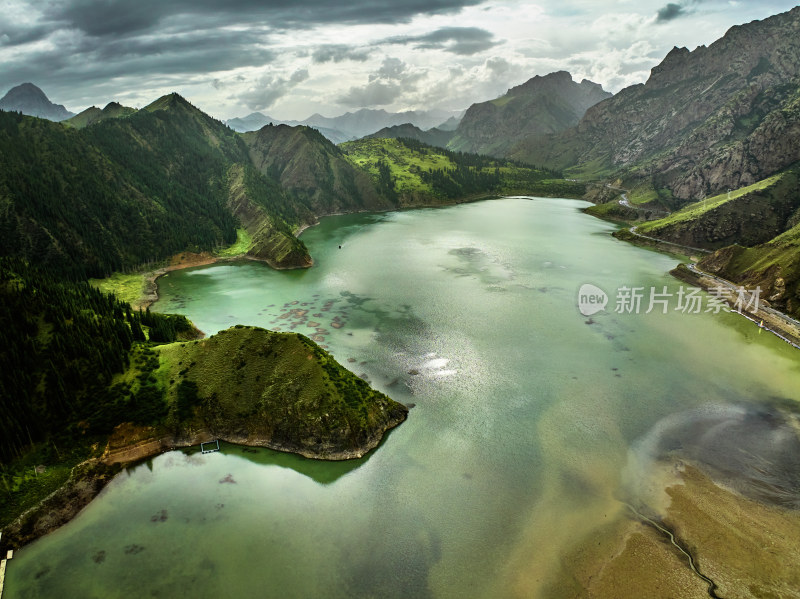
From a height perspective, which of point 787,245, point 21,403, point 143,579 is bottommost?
point 143,579

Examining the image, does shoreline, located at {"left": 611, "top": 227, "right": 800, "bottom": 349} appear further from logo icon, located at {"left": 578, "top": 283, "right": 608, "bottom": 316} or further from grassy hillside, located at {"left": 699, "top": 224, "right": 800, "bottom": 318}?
logo icon, located at {"left": 578, "top": 283, "right": 608, "bottom": 316}

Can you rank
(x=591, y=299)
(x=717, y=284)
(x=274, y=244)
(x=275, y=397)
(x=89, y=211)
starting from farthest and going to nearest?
(x=274, y=244) → (x=89, y=211) → (x=717, y=284) → (x=591, y=299) → (x=275, y=397)

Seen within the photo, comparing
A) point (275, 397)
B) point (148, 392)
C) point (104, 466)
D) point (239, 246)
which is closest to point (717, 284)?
point (275, 397)

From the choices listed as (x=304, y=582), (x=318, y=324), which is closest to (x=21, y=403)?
(x=304, y=582)

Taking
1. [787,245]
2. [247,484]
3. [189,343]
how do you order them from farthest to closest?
[787,245] → [189,343] → [247,484]

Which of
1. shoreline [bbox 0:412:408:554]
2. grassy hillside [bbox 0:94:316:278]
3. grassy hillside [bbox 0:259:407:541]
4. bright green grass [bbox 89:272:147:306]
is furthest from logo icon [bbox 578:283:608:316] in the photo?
bright green grass [bbox 89:272:147:306]

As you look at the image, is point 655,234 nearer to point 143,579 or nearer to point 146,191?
point 143,579

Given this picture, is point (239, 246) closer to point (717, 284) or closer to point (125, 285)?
point (125, 285)
